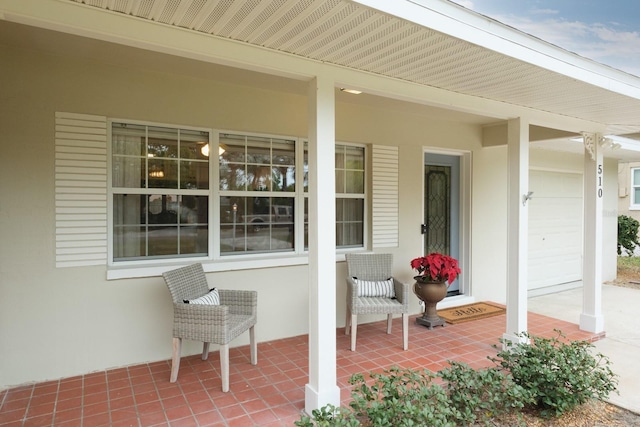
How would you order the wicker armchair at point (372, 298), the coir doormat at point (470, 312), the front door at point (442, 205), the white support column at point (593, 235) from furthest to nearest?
the front door at point (442, 205) < the coir doormat at point (470, 312) < the white support column at point (593, 235) < the wicker armchair at point (372, 298)

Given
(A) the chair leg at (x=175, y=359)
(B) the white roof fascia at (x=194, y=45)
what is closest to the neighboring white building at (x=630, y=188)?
(B) the white roof fascia at (x=194, y=45)

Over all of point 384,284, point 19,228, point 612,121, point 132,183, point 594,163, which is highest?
point 612,121

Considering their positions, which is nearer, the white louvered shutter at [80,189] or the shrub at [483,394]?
the shrub at [483,394]

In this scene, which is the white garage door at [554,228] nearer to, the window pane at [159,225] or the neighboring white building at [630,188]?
the window pane at [159,225]

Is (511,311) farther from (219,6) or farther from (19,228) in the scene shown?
(19,228)

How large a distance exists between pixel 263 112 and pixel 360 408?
292cm

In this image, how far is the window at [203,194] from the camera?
3.43 meters

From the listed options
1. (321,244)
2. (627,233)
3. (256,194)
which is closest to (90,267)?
(256,194)

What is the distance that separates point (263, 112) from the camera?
3953 millimetres

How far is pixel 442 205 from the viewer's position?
220 inches

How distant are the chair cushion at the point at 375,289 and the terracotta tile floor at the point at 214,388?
480 millimetres

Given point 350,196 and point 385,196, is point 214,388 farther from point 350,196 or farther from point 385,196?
point 385,196

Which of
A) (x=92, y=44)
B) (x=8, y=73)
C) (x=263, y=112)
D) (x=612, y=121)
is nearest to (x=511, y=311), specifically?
(x=612, y=121)

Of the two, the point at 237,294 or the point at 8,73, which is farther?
the point at 237,294
